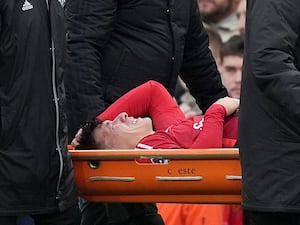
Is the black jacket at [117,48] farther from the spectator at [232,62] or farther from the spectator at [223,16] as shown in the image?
the spectator at [223,16]

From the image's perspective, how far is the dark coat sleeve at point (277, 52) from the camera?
4.57 meters

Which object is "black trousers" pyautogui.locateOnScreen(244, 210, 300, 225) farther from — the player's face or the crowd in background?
the player's face

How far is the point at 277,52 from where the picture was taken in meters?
4.60

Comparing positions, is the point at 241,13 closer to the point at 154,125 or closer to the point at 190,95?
the point at 190,95

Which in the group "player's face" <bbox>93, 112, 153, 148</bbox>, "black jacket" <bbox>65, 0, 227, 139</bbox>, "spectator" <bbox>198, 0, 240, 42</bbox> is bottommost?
"spectator" <bbox>198, 0, 240, 42</bbox>

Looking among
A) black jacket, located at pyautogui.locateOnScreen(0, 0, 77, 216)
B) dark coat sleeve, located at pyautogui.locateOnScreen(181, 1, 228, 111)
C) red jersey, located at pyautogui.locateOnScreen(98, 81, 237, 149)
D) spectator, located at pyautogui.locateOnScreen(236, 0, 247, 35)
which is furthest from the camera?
spectator, located at pyautogui.locateOnScreen(236, 0, 247, 35)

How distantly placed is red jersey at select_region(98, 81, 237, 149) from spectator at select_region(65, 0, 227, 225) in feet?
0.31

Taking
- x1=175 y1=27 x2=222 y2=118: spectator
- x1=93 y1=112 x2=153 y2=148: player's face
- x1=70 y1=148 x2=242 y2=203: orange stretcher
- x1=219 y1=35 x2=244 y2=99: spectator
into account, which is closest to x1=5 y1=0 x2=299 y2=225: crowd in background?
x1=93 y1=112 x2=153 y2=148: player's face

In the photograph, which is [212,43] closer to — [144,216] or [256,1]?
[144,216]

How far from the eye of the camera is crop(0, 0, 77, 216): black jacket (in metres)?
5.03

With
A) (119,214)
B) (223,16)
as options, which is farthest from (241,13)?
(119,214)

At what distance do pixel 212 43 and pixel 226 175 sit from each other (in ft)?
12.4

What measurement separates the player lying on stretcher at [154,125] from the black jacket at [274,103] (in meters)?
1.13

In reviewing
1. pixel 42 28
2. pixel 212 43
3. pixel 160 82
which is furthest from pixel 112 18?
pixel 212 43
